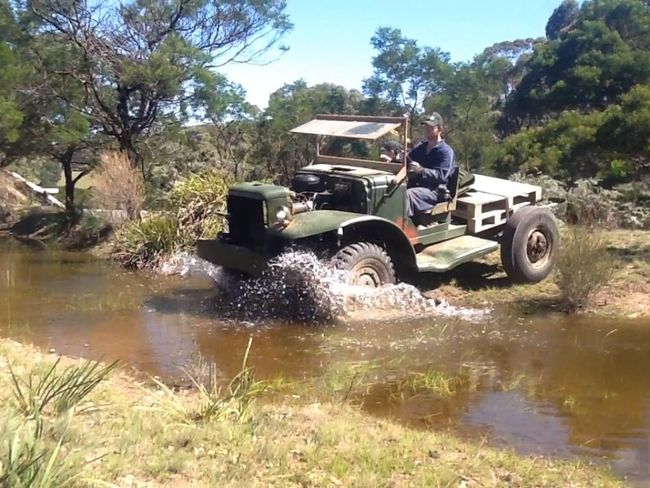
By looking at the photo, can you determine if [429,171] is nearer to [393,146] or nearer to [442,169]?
[442,169]

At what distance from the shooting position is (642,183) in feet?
47.2

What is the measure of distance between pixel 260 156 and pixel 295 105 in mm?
1849

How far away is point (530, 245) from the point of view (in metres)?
9.91

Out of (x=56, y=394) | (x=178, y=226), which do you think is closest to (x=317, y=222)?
(x=56, y=394)

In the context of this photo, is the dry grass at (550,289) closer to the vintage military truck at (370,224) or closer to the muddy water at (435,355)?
the vintage military truck at (370,224)

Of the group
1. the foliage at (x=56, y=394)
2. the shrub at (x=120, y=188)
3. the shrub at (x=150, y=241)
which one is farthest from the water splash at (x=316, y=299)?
the shrub at (x=120, y=188)

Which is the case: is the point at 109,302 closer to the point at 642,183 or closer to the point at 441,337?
the point at 441,337

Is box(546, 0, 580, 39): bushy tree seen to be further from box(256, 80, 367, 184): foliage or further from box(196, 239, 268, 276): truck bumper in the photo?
box(196, 239, 268, 276): truck bumper

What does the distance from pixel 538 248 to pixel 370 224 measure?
2.58 metres

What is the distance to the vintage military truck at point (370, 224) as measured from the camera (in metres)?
8.30

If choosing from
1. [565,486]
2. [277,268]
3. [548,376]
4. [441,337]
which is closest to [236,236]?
[277,268]

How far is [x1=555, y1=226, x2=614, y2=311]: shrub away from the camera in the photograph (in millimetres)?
8422

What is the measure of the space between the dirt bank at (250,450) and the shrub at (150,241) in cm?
699

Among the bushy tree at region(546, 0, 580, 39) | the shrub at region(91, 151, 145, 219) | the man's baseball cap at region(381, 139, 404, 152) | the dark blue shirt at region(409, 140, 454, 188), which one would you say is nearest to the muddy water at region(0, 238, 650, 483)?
the dark blue shirt at region(409, 140, 454, 188)
